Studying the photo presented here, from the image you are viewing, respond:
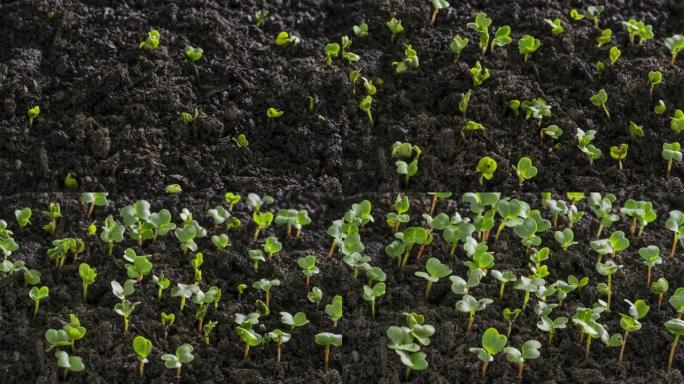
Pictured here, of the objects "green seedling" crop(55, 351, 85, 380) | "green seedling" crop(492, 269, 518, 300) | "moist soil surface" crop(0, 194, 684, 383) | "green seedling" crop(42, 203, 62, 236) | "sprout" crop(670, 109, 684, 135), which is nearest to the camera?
"green seedling" crop(55, 351, 85, 380)

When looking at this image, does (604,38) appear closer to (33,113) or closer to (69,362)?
(33,113)

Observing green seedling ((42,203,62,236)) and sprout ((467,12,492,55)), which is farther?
sprout ((467,12,492,55))

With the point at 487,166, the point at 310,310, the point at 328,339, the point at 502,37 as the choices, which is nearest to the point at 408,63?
the point at 502,37

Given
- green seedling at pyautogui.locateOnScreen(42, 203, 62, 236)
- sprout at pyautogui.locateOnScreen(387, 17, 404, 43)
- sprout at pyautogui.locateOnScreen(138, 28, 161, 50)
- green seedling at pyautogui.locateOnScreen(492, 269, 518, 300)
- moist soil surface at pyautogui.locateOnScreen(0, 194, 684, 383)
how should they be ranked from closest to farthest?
moist soil surface at pyautogui.locateOnScreen(0, 194, 684, 383)
green seedling at pyautogui.locateOnScreen(492, 269, 518, 300)
green seedling at pyautogui.locateOnScreen(42, 203, 62, 236)
sprout at pyautogui.locateOnScreen(138, 28, 161, 50)
sprout at pyautogui.locateOnScreen(387, 17, 404, 43)

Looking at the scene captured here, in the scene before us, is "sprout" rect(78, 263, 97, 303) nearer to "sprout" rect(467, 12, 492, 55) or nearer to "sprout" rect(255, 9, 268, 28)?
"sprout" rect(255, 9, 268, 28)

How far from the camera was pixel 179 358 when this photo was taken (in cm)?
195

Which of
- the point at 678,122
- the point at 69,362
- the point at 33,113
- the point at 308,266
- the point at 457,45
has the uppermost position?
the point at 457,45

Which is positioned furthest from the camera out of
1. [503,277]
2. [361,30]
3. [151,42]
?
[361,30]

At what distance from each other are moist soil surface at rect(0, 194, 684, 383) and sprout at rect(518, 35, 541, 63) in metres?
0.43

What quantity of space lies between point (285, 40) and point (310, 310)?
2.75 ft

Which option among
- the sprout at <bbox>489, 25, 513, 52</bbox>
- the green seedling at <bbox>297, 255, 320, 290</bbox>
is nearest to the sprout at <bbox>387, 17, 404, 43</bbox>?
the sprout at <bbox>489, 25, 513, 52</bbox>

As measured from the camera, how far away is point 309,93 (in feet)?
8.05

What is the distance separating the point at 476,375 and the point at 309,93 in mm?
886

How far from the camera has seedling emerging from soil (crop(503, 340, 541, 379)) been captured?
1.95 meters
